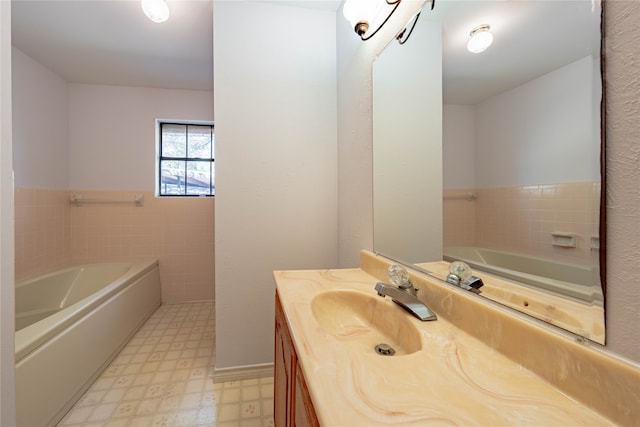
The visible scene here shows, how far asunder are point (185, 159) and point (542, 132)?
11.0ft

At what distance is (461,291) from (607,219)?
0.37 metres

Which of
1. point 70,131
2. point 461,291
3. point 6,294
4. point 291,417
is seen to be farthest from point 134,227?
point 461,291

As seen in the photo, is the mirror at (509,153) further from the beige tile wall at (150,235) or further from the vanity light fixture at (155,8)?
the beige tile wall at (150,235)

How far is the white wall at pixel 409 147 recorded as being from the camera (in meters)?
0.95

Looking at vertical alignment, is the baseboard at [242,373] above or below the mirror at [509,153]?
below

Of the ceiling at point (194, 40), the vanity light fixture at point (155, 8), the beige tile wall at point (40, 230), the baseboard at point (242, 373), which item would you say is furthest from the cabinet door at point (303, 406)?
the beige tile wall at point (40, 230)

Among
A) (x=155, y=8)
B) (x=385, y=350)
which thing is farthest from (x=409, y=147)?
(x=155, y=8)

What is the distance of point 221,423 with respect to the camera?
52.8 inches

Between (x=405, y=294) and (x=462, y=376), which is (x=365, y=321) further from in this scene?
(x=462, y=376)

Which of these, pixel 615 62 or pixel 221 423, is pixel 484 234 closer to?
pixel 615 62

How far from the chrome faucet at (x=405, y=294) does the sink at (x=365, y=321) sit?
28 mm

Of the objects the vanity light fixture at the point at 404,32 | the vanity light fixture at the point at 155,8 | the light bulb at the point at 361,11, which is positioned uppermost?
the vanity light fixture at the point at 155,8

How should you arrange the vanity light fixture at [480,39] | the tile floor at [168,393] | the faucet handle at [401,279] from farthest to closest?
the tile floor at [168,393] < the faucet handle at [401,279] < the vanity light fixture at [480,39]

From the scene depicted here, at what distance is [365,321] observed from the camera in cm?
96
